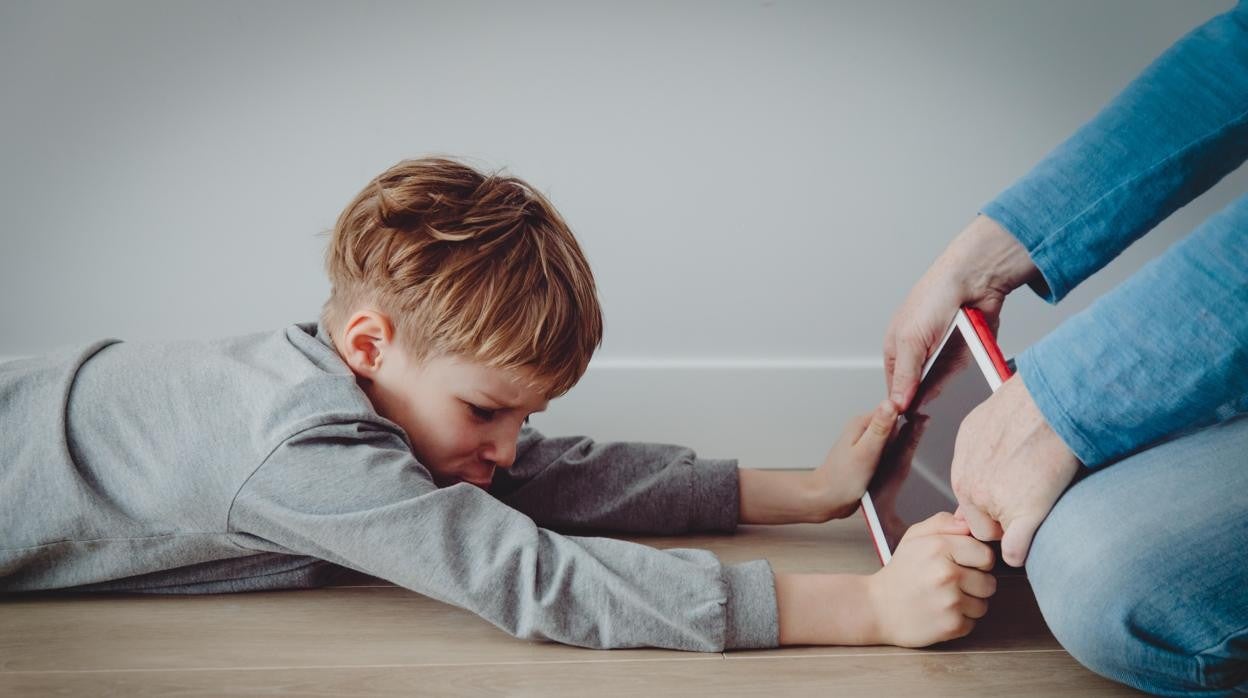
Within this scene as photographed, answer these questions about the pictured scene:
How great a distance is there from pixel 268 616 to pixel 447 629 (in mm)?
148

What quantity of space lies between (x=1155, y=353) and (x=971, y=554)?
215 mm

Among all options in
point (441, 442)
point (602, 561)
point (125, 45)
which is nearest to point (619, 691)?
point (602, 561)

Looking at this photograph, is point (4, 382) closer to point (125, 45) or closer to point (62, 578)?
point (62, 578)

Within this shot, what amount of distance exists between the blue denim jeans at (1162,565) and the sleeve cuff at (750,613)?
191mm

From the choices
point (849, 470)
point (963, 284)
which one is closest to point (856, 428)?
point (849, 470)

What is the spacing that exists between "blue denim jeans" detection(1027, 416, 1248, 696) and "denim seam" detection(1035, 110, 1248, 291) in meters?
0.18

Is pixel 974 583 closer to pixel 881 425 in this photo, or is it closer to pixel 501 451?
pixel 881 425

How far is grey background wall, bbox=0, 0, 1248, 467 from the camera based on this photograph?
3.95ft

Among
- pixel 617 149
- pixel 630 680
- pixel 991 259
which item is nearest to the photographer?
pixel 630 680

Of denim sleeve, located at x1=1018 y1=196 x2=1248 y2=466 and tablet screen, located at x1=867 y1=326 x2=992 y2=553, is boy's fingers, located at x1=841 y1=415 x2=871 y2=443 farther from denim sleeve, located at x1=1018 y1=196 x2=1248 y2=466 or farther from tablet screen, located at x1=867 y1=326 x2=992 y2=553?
denim sleeve, located at x1=1018 y1=196 x2=1248 y2=466

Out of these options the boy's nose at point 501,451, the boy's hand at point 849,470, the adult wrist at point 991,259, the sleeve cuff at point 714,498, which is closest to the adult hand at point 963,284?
the adult wrist at point 991,259

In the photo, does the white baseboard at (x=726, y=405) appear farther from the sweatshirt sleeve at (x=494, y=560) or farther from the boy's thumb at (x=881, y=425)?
the sweatshirt sleeve at (x=494, y=560)

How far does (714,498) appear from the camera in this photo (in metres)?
1.06

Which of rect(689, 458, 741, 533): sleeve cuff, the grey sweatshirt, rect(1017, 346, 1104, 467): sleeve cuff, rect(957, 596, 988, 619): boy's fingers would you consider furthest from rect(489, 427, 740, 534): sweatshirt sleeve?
rect(1017, 346, 1104, 467): sleeve cuff
